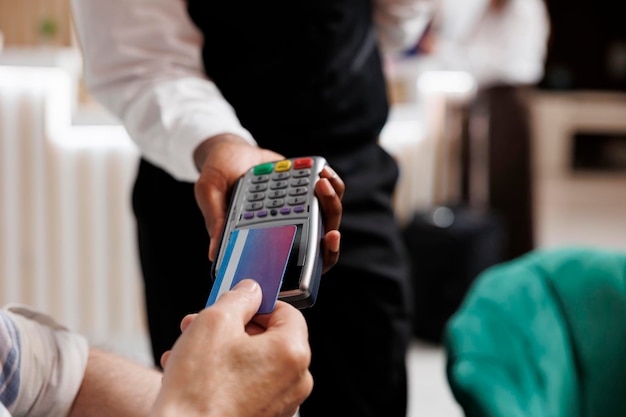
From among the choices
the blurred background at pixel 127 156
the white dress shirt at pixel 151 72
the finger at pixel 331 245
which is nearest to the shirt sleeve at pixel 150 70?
the white dress shirt at pixel 151 72

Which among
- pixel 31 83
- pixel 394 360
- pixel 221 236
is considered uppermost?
pixel 221 236

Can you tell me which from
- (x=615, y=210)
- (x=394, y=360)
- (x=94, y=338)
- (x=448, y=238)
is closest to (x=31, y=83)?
(x=94, y=338)

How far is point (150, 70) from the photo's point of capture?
83 cm

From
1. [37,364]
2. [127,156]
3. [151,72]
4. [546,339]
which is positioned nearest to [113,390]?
[37,364]

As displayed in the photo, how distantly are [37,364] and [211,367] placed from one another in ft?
0.85

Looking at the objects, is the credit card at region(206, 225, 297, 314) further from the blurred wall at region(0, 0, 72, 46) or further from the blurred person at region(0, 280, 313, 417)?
the blurred wall at region(0, 0, 72, 46)

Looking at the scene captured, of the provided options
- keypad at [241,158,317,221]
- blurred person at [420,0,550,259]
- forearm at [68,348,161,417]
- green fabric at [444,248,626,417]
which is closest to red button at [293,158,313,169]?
keypad at [241,158,317,221]

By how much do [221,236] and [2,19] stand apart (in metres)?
1.95

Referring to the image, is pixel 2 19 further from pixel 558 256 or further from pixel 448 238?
pixel 558 256

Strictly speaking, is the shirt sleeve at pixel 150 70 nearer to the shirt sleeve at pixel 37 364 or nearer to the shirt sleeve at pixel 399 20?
the shirt sleeve at pixel 37 364

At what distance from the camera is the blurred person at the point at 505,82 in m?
2.67

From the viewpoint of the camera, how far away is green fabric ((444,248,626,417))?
94 centimetres

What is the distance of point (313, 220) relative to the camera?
0.60 m

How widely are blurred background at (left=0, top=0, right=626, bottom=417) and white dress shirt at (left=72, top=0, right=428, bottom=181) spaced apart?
1.39 meters
